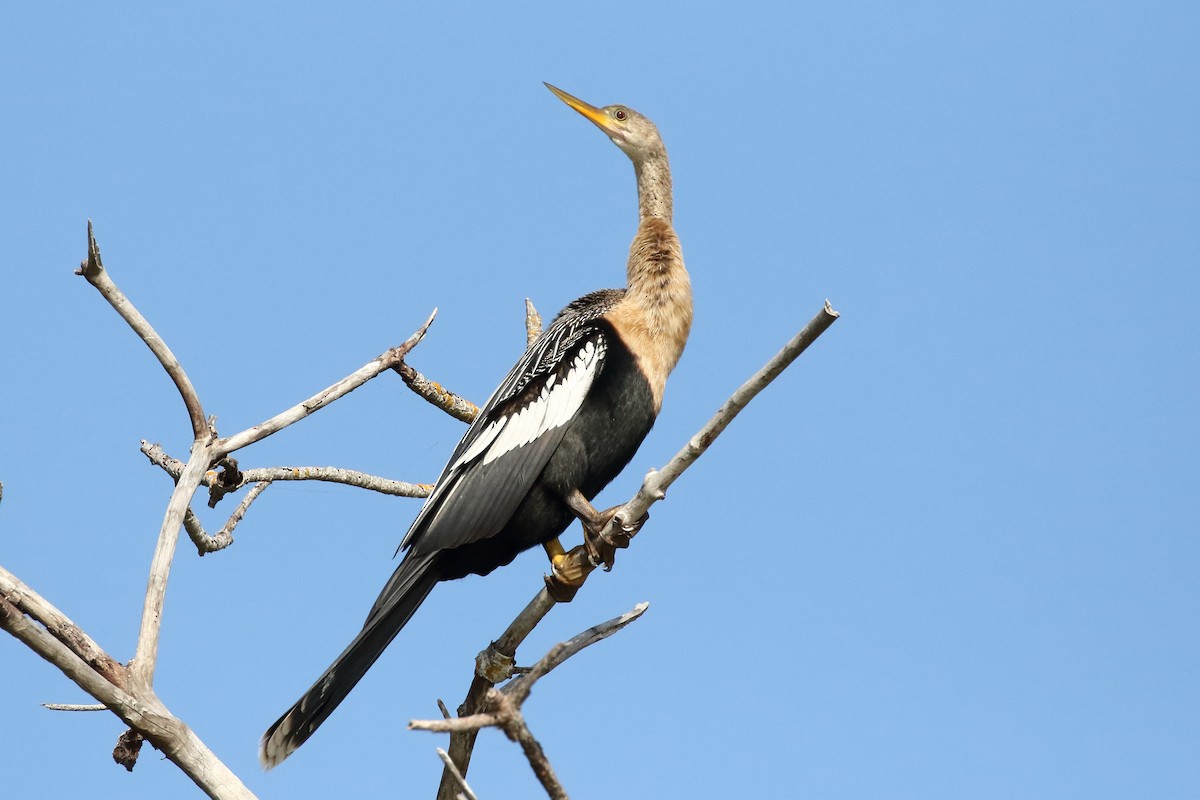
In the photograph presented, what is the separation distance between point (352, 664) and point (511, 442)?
1.02m

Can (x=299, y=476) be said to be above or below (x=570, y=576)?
above

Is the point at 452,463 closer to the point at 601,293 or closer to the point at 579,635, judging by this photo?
the point at 601,293

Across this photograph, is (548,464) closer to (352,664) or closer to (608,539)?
(608,539)

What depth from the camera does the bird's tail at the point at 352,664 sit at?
397 cm

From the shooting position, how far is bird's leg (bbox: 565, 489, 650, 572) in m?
3.99

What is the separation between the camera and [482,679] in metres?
4.16

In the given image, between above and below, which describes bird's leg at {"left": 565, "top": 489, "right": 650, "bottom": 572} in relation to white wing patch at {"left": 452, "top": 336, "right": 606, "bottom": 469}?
below

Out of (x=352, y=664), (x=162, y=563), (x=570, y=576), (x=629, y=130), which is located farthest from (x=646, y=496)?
(x=629, y=130)

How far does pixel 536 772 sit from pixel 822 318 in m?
1.34

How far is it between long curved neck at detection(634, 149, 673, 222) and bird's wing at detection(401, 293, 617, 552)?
0.95 meters

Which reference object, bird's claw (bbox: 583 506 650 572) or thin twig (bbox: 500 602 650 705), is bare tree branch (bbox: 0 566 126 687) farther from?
bird's claw (bbox: 583 506 650 572)

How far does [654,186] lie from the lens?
222 inches

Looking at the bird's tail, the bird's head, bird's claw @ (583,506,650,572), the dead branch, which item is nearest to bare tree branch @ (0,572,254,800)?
the bird's tail

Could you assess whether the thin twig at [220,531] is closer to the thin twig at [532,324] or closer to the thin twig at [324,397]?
the thin twig at [324,397]
